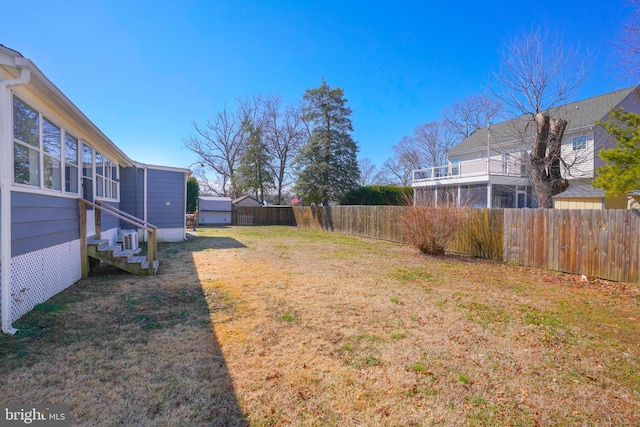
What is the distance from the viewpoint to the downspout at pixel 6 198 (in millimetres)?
3172

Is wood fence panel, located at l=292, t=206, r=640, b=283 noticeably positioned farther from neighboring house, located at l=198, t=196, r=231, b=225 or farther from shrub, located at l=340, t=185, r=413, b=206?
neighboring house, located at l=198, t=196, r=231, b=225

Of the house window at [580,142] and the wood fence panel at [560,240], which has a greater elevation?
the house window at [580,142]

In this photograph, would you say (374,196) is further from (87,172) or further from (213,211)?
(87,172)

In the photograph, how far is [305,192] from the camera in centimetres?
2169

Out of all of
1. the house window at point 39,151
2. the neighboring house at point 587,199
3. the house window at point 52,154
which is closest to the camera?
the house window at point 39,151

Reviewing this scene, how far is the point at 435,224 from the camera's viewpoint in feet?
28.7

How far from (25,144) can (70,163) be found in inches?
67.6

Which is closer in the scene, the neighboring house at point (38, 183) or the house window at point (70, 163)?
the neighboring house at point (38, 183)

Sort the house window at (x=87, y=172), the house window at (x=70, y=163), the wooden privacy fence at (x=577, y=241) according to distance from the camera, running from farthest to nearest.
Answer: the house window at (x=87, y=172)
the wooden privacy fence at (x=577, y=241)
the house window at (x=70, y=163)

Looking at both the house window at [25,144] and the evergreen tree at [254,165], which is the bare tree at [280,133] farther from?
the house window at [25,144]

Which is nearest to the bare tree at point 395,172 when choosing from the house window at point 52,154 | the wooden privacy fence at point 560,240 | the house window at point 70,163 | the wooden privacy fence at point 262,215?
the wooden privacy fence at point 262,215

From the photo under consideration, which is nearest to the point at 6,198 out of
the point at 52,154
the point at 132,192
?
the point at 52,154

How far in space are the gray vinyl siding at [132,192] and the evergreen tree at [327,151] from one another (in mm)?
12169

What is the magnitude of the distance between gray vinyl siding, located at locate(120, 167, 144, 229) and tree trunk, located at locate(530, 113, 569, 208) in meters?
14.1
